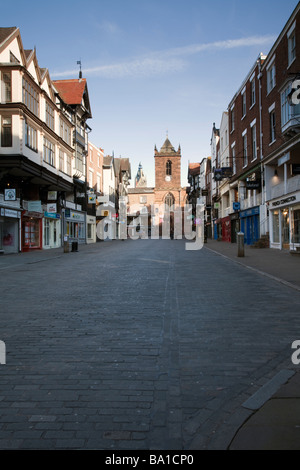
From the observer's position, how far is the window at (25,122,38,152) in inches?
955

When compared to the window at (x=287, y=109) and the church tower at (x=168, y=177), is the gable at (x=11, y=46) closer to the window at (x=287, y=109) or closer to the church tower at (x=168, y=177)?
the window at (x=287, y=109)

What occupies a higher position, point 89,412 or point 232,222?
point 232,222

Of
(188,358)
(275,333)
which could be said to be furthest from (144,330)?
(275,333)

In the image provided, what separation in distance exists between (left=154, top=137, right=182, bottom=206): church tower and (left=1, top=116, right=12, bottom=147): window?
7087 cm

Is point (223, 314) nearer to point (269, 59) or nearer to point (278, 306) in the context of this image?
point (278, 306)

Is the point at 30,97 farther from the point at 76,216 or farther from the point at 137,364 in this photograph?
the point at 137,364

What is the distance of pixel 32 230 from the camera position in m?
28.3

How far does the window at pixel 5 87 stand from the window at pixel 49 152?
572 centimetres

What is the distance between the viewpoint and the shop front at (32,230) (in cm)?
2659

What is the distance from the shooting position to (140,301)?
308 inches

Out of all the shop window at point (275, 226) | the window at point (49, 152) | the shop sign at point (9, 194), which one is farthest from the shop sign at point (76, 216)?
the shop window at point (275, 226)

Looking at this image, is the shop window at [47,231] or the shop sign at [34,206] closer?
the shop sign at [34,206]

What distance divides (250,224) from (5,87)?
20.8 metres

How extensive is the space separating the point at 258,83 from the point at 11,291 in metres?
24.6
